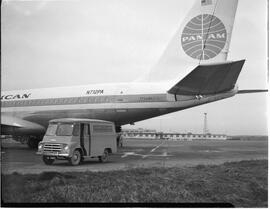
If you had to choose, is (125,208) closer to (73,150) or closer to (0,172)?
(73,150)

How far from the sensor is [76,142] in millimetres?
12906

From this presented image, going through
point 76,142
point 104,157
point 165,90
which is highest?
point 165,90

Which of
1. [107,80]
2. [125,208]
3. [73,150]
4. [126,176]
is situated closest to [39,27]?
[107,80]

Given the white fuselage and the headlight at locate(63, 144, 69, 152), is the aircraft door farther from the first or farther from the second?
the white fuselage

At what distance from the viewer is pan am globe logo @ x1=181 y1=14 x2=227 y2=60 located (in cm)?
1540

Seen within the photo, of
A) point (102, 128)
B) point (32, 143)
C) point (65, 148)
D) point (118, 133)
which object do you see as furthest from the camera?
point (32, 143)

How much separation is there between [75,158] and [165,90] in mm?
6308

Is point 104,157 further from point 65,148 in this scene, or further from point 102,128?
point 65,148

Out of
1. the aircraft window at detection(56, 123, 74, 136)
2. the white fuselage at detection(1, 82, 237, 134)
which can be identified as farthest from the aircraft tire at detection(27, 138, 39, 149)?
the aircraft window at detection(56, 123, 74, 136)

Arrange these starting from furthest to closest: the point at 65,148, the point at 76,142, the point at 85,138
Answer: the point at 85,138, the point at 76,142, the point at 65,148

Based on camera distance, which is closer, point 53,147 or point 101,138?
point 53,147

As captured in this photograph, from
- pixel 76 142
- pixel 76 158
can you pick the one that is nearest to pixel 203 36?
pixel 76 142

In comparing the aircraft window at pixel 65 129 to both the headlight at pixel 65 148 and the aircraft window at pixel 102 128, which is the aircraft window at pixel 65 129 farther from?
the aircraft window at pixel 102 128

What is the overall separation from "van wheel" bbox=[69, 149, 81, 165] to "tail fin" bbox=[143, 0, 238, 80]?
702 centimetres
